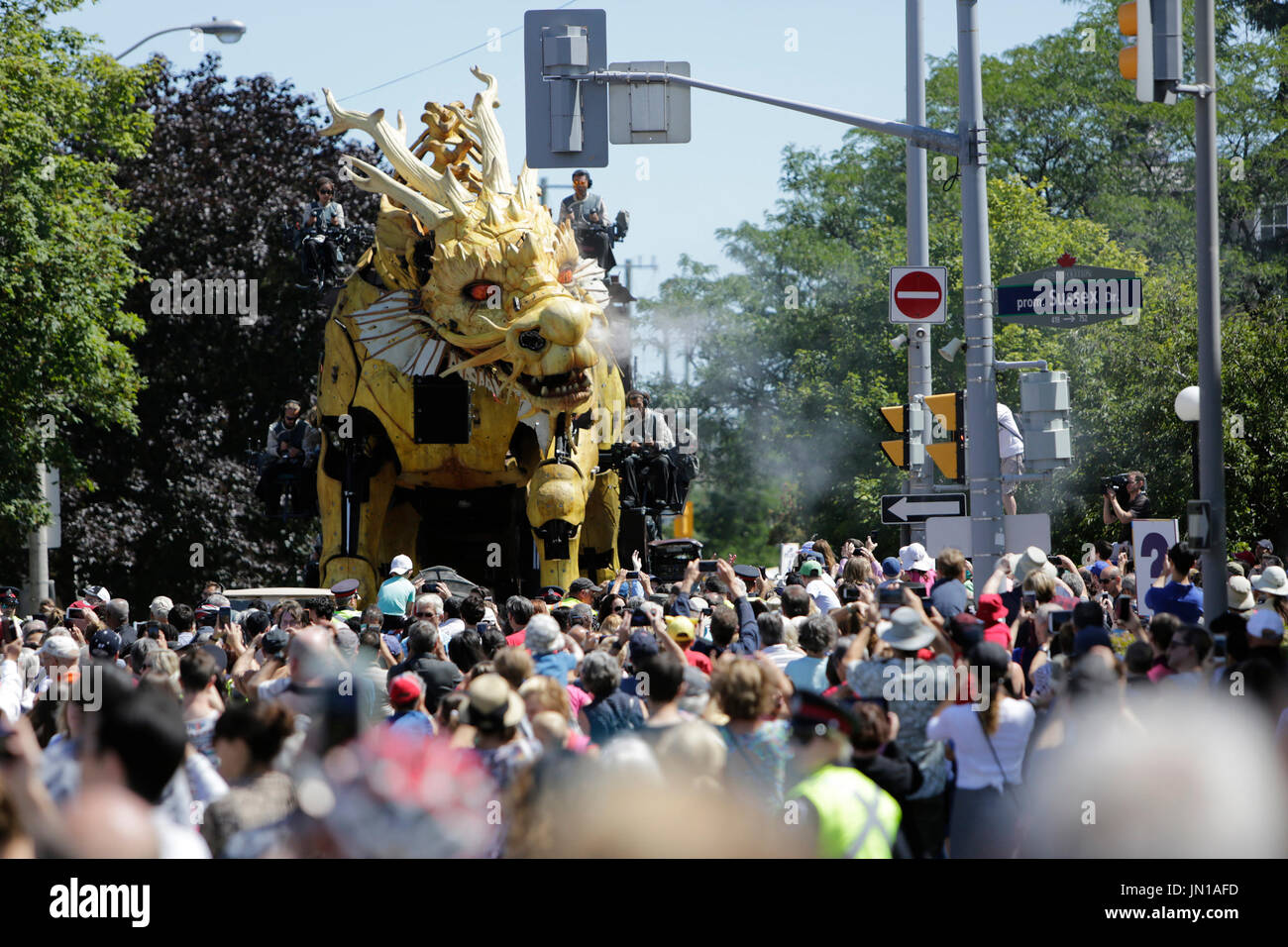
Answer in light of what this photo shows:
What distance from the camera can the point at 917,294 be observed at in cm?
1418

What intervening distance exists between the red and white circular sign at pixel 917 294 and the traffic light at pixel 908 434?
80cm

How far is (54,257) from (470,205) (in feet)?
27.8

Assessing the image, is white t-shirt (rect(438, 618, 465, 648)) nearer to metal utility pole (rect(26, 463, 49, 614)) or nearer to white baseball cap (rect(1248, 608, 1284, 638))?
white baseball cap (rect(1248, 608, 1284, 638))

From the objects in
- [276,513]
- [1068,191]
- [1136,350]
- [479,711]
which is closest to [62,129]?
[276,513]

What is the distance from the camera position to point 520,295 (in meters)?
14.4

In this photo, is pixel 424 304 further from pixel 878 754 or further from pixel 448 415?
pixel 878 754

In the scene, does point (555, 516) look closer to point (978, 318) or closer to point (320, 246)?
point (320, 246)

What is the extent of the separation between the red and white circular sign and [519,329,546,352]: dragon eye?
9.13ft

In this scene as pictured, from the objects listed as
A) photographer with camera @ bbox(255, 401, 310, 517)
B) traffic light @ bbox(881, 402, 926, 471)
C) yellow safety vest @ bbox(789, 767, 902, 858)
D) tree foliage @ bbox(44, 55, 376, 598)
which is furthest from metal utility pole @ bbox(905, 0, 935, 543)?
tree foliage @ bbox(44, 55, 376, 598)

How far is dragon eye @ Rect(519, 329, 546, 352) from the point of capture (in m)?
14.1

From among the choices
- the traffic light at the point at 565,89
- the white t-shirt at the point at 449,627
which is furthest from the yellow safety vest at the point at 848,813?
the traffic light at the point at 565,89

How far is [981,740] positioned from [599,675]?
1.64 meters

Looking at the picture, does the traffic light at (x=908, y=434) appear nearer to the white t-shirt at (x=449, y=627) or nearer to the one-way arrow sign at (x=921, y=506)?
the one-way arrow sign at (x=921, y=506)

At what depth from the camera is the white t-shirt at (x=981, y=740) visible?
23.1ft
